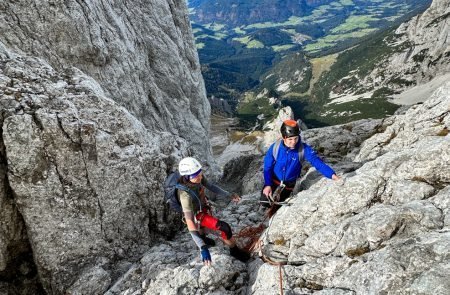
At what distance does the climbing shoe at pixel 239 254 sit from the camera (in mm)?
15094

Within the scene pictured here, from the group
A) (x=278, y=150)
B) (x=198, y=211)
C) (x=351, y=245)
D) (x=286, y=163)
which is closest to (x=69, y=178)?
(x=198, y=211)

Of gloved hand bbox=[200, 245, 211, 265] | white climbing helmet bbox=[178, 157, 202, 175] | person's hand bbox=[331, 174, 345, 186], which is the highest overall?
white climbing helmet bbox=[178, 157, 202, 175]

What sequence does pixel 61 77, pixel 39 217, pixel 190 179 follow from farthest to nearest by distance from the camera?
pixel 61 77
pixel 39 217
pixel 190 179

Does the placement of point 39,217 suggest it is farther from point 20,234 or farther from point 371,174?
point 371,174

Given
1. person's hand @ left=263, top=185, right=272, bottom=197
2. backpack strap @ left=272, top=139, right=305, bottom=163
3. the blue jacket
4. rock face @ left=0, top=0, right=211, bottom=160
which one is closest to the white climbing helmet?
the blue jacket

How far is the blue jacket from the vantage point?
14.8 m

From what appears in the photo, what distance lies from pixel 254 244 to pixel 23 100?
12.3m

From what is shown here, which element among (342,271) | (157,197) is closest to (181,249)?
(157,197)

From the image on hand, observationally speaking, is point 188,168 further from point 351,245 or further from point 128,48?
point 128,48

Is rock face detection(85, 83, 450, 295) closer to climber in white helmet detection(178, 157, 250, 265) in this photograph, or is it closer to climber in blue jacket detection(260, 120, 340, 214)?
climber in white helmet detection(178, 157, 250, 265)

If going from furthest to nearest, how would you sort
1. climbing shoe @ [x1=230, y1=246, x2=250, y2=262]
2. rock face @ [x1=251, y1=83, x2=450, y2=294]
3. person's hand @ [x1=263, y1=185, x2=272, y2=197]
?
person's hand @ [x1=263, y1=185, x2=272, y2=197]
climbing shoe @ [x1=230, y1=246, x2=250, y2=262]
rock face @ [x1=251, y1=83, x2=450, y2=294]

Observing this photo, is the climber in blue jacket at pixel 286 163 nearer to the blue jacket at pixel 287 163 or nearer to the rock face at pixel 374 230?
the blue jacket at pixel 287 163

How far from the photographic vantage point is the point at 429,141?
1448 cm

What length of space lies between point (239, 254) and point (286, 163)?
183 inches
